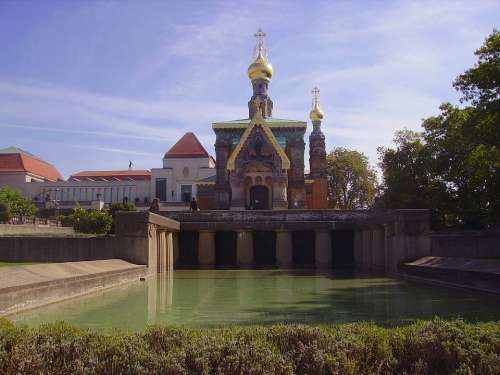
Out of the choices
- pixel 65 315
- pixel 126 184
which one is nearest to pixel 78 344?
pixel 65 315

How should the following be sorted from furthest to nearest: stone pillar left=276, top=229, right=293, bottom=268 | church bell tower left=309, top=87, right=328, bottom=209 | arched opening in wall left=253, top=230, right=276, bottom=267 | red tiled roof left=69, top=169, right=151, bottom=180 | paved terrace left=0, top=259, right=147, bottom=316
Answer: red tiled roof left=69, top=169, right=151, bottom=180 → church bell tower left=309, top=87, right=328, bottom=209 → arched opening in wall left=253, top=230, right=276, bottom=267 → stone pillar left=276, top=229, right=293, bottom=268 → paved terrace left=0, top=259, right=147, bottom=316

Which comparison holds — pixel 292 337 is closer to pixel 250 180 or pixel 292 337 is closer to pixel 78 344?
pixel 78 344

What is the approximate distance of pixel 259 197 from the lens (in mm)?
58625

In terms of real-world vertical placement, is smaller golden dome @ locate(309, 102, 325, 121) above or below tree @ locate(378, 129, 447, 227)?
above

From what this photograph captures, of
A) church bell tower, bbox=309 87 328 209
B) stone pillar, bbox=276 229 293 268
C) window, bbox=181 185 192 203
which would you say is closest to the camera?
stone pillar, bbox=276 229 293 268

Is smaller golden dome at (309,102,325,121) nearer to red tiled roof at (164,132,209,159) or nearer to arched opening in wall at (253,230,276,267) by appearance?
red tiled roof at (164,132,209,159)

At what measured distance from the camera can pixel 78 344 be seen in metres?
7.82

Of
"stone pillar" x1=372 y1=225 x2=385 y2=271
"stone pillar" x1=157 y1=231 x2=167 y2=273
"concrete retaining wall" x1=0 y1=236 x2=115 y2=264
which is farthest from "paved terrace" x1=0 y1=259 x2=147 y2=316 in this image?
"stone pillar" x1=372 y1=225 x2=385 y2=271

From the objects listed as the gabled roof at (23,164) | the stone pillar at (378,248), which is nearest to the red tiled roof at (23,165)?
the gabled roof at (23,164)

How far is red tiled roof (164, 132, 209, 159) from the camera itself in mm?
98875

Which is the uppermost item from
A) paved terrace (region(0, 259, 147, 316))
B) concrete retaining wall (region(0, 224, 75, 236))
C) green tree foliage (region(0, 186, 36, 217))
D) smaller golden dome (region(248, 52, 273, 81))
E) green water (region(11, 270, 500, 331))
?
smaller golden dome (region(248, 52, 273, 81))

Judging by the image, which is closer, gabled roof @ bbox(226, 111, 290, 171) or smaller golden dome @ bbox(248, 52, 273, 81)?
gabled roof @ bbox(226, 111, 290, 171)

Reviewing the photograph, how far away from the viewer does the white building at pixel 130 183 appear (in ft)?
315

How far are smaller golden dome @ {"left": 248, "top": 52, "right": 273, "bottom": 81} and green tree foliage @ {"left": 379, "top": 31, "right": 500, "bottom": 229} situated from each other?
2440 centimetres
